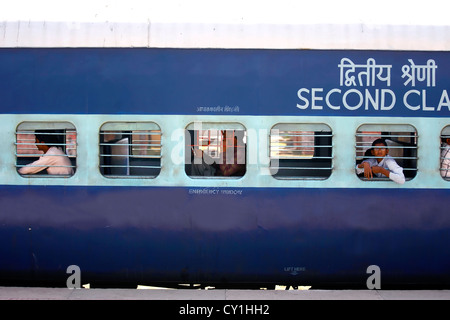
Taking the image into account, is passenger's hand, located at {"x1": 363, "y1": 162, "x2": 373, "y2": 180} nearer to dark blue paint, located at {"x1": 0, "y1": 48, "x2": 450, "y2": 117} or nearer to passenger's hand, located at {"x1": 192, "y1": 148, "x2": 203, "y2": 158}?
dark blue paint, located at {"x1": 0, "y1": 48, "x2": 450, "y2": 117}

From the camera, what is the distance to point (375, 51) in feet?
18.1

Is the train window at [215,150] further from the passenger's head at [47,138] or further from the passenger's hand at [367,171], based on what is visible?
the passenger's head at [47,138]

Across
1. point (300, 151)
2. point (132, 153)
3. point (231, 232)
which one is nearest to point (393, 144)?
point (300, 151)

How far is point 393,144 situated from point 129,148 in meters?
2.72

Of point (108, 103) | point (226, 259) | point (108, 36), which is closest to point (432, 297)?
point (226, 259)

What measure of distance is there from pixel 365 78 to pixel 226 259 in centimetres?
222

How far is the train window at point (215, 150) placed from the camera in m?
5.56

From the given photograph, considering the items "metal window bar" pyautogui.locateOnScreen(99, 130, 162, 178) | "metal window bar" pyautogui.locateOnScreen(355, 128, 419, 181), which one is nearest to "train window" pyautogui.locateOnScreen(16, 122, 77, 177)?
"metal window bar" pyautogui.locateOnScreen(99, 130, 162, 178)

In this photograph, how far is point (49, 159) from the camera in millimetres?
5633

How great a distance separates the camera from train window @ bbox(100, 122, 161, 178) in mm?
5559

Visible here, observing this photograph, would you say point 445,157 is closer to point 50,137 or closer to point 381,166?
point 381,166

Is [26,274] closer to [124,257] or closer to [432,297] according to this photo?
[124,257]

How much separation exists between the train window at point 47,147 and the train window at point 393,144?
2828mm

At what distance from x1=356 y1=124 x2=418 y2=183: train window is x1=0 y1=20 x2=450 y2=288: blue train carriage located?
0.03 meters
